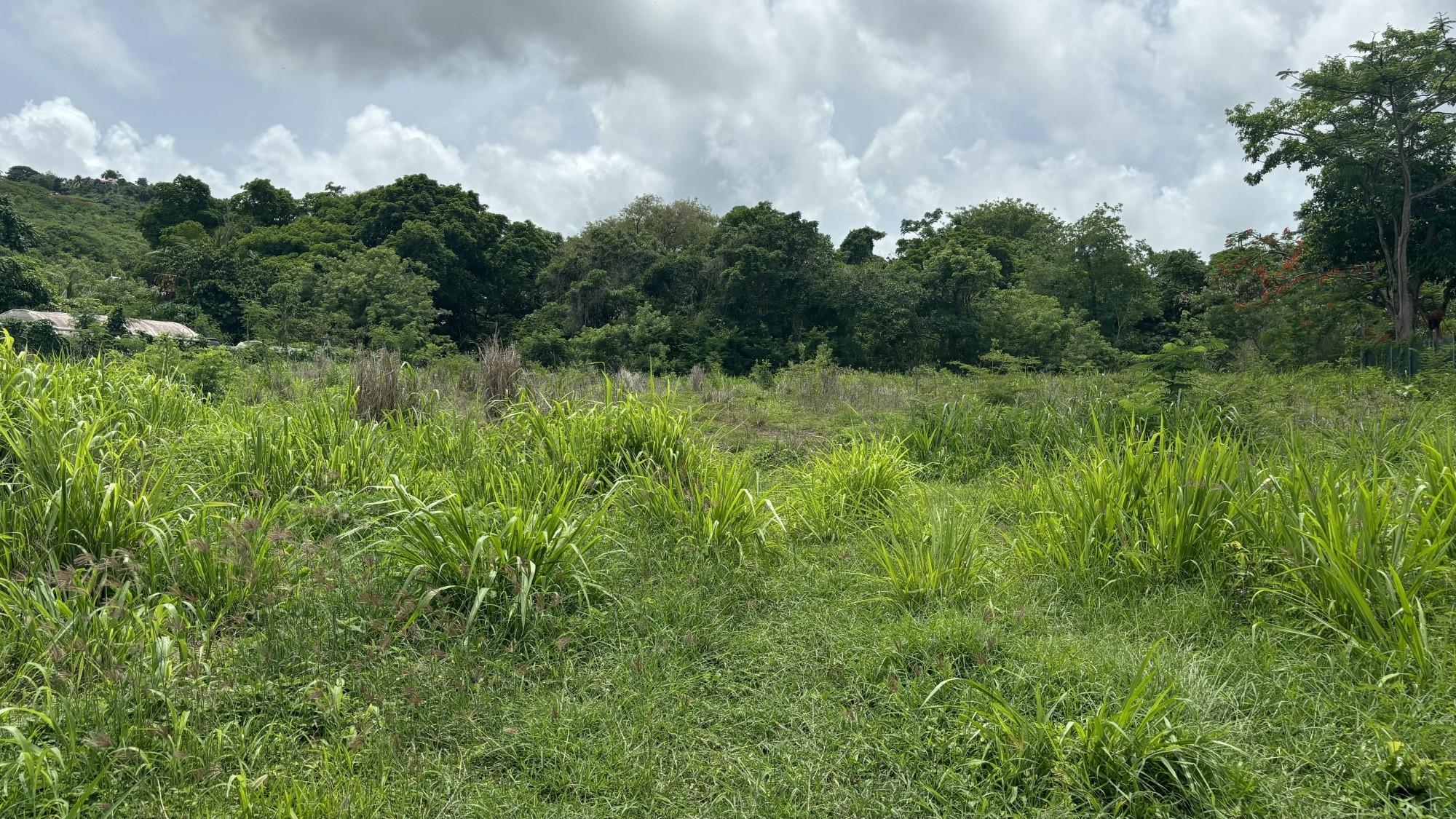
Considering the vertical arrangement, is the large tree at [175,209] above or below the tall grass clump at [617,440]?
above

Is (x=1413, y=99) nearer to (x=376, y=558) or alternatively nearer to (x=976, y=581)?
(x=976, y=581)

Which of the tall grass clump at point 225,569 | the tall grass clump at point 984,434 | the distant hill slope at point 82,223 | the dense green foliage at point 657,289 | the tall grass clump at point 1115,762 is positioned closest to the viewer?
the tall grass clump at point 1115,762

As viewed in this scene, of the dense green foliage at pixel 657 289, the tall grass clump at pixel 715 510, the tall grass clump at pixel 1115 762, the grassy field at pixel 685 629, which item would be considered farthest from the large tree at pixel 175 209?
the tall grass clump at pixel 1115 762

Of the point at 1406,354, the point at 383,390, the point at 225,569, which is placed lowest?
the point at 225,569

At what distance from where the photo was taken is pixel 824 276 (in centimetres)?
2373

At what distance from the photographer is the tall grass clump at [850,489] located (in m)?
3.97

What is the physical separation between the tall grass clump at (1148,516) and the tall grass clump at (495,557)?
2015 millimetres

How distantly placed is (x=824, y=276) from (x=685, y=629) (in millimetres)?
21876

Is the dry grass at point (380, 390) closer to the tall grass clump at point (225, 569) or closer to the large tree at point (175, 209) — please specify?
the tall grass clump at point (225, 569)

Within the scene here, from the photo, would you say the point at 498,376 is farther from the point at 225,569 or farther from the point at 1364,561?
the point at 1364,561

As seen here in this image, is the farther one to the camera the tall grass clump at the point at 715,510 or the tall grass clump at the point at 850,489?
the tall grass clump at the point at 850,489

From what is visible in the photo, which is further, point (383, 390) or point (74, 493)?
point (383, 390)

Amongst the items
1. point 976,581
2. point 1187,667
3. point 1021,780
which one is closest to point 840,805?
point 1021,780

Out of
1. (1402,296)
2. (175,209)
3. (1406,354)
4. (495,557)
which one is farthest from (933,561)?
(175,209)
